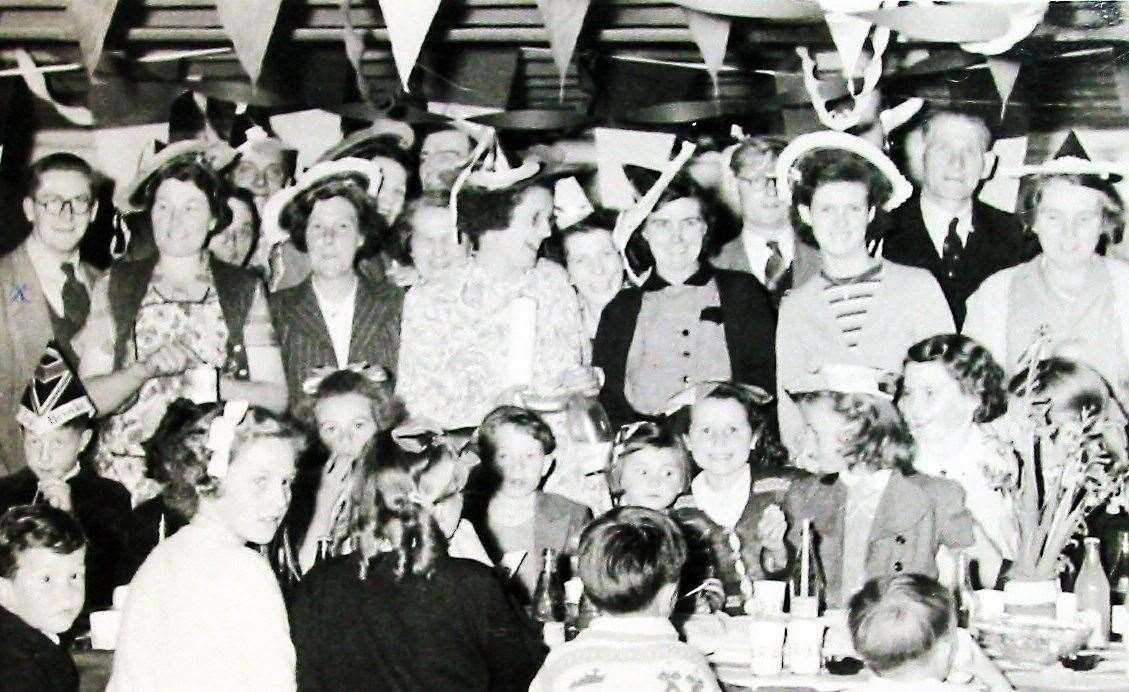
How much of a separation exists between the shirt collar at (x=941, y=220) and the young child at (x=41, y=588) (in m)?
2.83

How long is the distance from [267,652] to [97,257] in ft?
6.90

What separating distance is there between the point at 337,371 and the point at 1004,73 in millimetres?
2429

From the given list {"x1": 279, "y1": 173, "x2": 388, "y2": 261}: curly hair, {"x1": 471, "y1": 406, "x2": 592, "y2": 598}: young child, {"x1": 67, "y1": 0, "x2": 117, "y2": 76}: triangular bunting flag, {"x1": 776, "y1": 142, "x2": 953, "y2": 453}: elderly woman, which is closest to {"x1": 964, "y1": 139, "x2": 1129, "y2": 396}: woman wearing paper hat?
{"x1": 776, "y1": 142, "x2": 953, "y2": 453}: elderly woman

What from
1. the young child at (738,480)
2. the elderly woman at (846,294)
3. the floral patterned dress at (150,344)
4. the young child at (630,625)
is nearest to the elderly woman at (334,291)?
the floral patterned dress at (150,344)

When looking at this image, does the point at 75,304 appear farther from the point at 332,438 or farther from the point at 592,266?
the point at 592,266

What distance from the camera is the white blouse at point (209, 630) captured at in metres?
3.14

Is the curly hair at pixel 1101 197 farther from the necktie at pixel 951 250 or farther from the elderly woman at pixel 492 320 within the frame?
the elderly woman at pixel 492 320

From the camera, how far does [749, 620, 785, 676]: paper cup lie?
10.4 ft

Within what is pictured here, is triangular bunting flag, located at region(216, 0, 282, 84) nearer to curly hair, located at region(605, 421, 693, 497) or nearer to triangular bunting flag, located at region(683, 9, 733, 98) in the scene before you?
triangular bunting flag, located at region(683, 9, 733, 98)

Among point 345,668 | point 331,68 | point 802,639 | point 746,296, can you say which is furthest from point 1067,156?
point 345,668

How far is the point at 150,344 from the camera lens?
4676mm

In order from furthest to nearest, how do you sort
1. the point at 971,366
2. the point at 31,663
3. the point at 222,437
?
the point at 971,366 < the point at 222,437 < the point at 31,663

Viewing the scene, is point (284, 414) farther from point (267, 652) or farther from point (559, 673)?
point (559, 673)

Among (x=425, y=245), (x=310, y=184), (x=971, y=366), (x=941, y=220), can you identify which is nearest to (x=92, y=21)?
(x=310, y=184)
